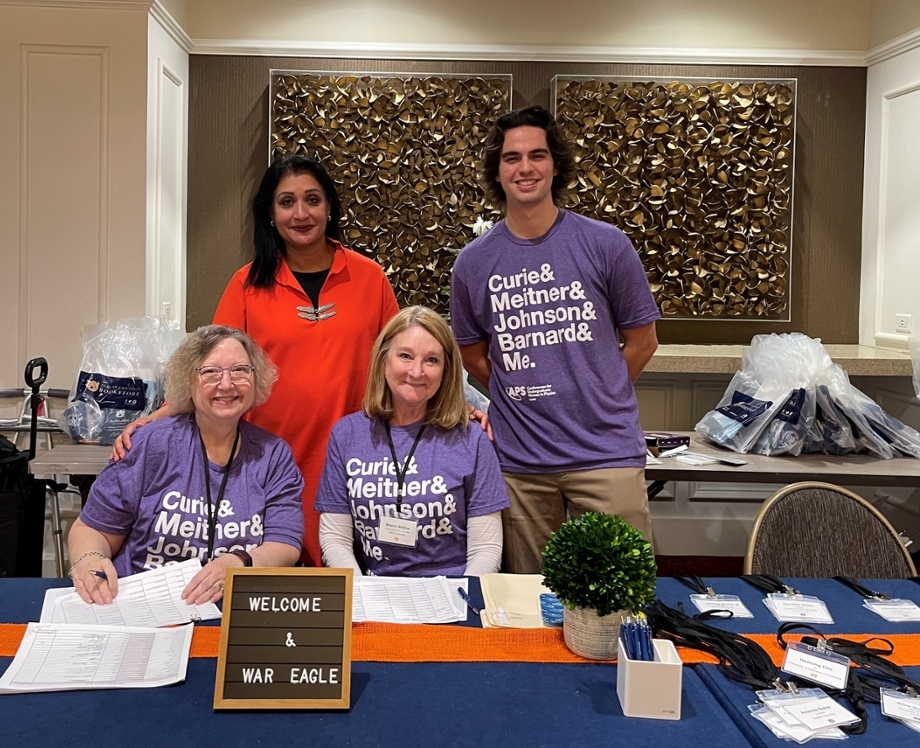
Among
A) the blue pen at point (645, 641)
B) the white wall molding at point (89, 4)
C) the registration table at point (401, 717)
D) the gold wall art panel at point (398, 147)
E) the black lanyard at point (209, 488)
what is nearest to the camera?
the registration table at point (401, 717)

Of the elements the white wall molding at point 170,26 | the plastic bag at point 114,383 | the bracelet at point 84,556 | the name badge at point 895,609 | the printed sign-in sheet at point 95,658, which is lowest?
the printed sign-in sheet at point 95,658

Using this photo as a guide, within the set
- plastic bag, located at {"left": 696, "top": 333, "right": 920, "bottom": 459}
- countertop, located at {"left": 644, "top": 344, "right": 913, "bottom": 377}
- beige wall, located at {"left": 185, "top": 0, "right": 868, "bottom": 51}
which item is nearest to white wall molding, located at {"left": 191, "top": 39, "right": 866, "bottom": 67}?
beige wall, located at {"left": 185, "top": 0, "right": 868, "bottom": 51}

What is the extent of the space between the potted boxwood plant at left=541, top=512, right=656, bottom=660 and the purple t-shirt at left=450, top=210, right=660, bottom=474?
32.7 inches

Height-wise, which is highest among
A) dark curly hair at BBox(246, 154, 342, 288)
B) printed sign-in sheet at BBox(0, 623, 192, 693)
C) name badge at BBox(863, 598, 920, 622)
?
dark curly hair at BBox(246, 154, 342, 288)

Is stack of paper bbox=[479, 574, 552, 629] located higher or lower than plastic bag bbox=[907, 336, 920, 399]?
lower

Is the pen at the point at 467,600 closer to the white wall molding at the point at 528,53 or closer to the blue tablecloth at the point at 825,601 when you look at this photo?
the blue tablecloth at the point at 825,601

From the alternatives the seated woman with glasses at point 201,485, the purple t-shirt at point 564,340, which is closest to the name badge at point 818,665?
the purple t-shirt at point 564,340

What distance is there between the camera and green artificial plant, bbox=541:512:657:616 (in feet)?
4.78

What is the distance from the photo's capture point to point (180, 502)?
6.61 ft

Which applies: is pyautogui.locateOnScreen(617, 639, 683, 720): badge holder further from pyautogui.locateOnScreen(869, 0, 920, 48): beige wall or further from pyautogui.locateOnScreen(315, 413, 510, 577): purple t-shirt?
pyautogui.locateOnScreen(869, 0, 920, 48): beige wall

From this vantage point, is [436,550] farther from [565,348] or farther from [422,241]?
[422,241]

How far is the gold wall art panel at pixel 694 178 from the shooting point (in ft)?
14.3

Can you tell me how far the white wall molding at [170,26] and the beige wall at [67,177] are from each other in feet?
0.37

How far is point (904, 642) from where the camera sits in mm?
1596
